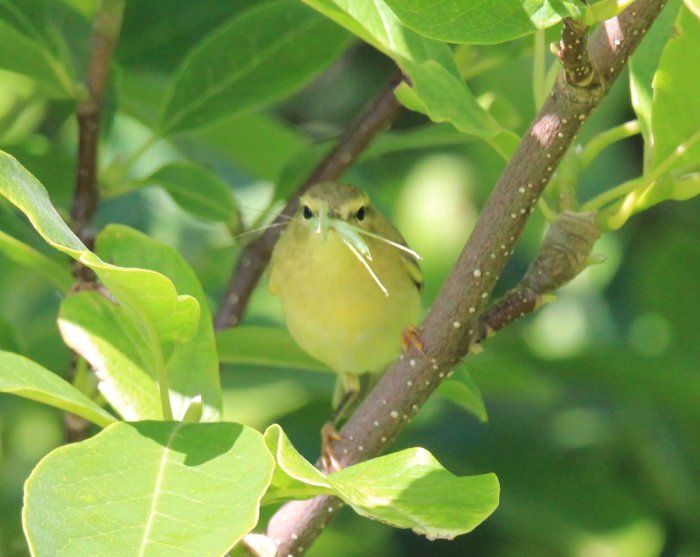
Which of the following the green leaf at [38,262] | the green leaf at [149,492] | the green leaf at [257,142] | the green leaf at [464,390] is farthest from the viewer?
the green leaf at [257,142]

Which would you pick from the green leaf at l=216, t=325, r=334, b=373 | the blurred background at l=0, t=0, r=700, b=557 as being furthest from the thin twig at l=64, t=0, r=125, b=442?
the green leaf at l=216, t=325, r=334, b=373

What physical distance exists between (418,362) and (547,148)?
447 millimetres

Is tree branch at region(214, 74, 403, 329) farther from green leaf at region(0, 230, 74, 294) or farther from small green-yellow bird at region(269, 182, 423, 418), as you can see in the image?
green leaf at region(0, 230, 74, 294)

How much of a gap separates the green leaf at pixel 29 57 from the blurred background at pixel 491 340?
0.86 ft

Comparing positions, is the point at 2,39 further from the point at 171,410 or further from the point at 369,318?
the point at 369,318

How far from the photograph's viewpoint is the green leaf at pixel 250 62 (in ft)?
8.24

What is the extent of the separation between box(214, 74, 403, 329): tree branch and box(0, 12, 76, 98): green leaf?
636mm

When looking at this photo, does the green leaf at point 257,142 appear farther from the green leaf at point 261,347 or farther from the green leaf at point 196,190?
the green leaf at point 261,347

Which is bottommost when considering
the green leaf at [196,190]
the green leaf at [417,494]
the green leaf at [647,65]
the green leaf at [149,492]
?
the green leaf at [196,190]

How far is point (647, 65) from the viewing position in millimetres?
1964

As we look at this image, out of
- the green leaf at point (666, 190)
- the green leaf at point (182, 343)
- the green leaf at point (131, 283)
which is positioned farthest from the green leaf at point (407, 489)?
the green leaf at point (666, 190)

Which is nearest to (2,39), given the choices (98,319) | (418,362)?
(98,319)

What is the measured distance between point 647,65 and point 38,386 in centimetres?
124

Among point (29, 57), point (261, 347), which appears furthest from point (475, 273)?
point (29, 57)
